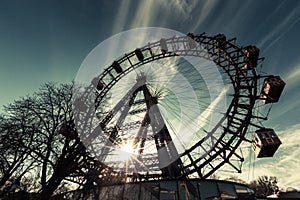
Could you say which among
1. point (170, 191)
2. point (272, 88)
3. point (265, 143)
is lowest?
point (170, 191)

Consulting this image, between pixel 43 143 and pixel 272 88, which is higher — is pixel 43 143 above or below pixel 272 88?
below

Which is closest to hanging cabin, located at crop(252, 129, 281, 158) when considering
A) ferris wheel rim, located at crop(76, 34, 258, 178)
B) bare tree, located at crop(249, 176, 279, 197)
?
ferris wheel rim, located at crop(76, 34, 258, 178)

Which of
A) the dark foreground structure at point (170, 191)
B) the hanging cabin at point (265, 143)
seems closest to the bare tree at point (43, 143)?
the dark foreground structure at point (170, 191)

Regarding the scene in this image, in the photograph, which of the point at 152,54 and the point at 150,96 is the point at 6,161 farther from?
the point at 152,54

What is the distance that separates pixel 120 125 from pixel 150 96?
14.0ft

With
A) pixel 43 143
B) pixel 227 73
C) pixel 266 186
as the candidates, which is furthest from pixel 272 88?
pixel 266 186

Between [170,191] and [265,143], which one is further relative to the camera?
[265,143]

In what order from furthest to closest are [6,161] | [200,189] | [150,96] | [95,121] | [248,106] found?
[150,96] < [248,106] < [95,121] < [200,189] < [6,161]

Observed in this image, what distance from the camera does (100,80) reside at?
67.7 feet

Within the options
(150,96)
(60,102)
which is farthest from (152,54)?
(60,102)

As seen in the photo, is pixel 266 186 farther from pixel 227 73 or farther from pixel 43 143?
pixel 43 143

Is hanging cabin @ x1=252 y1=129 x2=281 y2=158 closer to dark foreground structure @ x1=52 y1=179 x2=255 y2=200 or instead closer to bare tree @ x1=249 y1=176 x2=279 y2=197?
dark foreground structure @ x1=52 y1=179 x2=255 y2=200

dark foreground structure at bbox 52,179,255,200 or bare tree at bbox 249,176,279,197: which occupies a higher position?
bare tree at bbox 249,176,279,197

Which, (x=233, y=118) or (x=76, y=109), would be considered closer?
(x=76, y=109)
